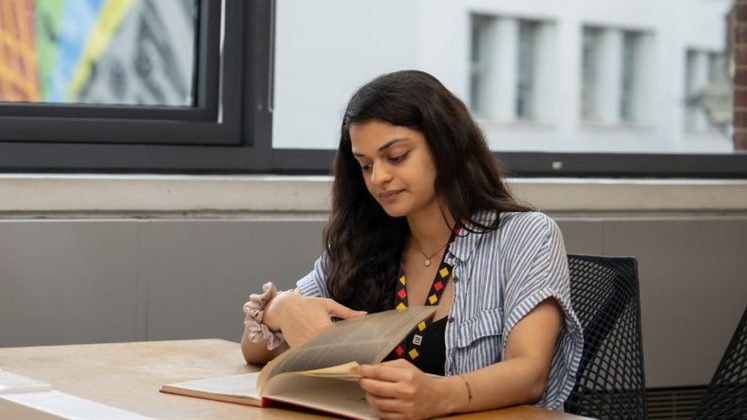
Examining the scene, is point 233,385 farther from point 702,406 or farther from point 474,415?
point 702,406

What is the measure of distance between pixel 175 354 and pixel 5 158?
3.75 feet

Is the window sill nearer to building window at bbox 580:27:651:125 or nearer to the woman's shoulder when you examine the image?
the woman's shoulder

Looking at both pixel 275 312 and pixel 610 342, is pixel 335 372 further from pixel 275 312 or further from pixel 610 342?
pixel 610 342

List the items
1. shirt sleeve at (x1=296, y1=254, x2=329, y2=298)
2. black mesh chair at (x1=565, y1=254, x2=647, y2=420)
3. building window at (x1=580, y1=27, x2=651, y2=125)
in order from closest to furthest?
black mesh chair at (x1=565, y1=254, x2=647, y2=420) < shirt sleeve at (x1=296, y1=254, x2=329, y2=298) < building window at (x1=580, y1=27, x2=651, y2=125)

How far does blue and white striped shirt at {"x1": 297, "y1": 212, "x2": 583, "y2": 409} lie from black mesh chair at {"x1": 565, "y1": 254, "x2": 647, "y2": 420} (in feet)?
0.36

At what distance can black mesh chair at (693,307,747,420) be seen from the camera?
261 centimetres

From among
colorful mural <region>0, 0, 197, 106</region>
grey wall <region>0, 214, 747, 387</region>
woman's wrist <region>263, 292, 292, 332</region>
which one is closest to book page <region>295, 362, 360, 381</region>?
woman's wrist <region>263, 292, 292, 332</region>

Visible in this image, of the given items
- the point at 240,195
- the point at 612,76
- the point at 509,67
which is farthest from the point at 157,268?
the point at 612,76

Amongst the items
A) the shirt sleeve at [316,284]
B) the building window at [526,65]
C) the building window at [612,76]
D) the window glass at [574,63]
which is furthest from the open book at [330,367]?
the building window at [612,76]

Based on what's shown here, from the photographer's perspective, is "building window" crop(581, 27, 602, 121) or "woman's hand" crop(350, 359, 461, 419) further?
"building window" crop(581, 27, 602, 121)

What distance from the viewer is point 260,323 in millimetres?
2473

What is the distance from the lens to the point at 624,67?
33312 mm

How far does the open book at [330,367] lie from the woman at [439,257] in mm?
237

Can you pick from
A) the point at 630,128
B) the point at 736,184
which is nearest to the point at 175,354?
the point at 736,184
